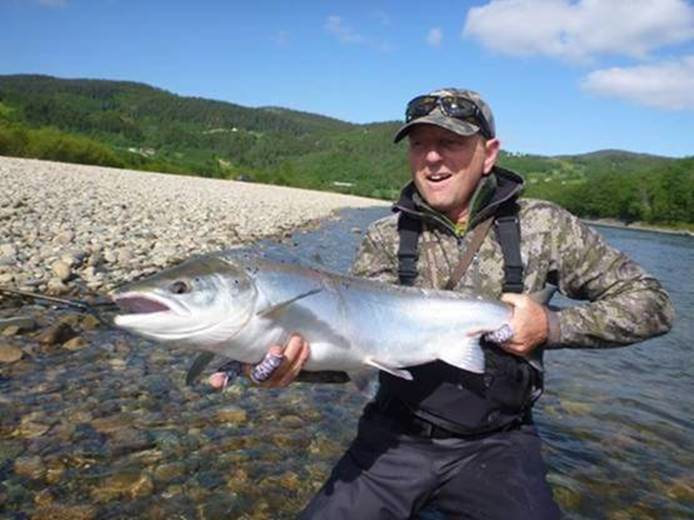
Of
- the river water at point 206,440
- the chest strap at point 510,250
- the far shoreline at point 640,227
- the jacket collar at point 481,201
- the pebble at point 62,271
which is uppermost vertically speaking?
the jacket collar at point 481,201

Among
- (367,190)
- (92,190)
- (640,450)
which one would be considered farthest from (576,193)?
(640,450)

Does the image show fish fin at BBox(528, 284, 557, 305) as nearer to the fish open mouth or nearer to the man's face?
the man's face

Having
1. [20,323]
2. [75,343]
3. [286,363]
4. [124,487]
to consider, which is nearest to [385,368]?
[286,363]

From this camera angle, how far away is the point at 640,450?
624cm

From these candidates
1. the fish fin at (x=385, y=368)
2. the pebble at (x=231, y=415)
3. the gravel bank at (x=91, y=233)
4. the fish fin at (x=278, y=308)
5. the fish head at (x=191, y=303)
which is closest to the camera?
the fish head at (x=191, y=303)

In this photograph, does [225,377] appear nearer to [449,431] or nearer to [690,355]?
[449,431]

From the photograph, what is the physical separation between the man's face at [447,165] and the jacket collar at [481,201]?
0.06m

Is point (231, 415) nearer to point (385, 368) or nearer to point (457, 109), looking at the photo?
point (385, 368)

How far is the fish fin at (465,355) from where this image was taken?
352cm

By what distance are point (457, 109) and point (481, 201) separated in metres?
0.63

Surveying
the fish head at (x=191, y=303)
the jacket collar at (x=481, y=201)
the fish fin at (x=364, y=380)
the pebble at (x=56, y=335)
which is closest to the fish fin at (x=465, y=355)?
the fish fin at (x=364, y=380)

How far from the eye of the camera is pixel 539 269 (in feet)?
12.9

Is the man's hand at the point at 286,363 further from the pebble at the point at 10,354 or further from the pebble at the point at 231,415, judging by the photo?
the pebble at the point at 10,354

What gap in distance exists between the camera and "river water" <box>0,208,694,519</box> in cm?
442
